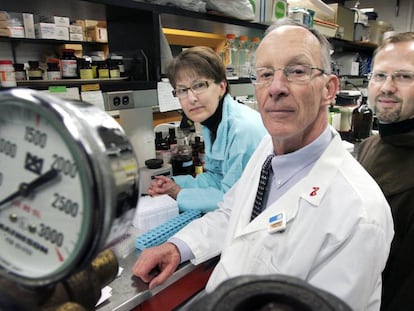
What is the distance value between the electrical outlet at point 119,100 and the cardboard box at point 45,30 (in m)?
3.28

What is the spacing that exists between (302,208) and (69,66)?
1.24 metres

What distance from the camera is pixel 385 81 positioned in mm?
1556

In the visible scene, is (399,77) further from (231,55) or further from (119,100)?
(119,100)

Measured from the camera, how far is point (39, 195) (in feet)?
1.25

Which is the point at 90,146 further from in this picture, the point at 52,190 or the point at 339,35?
the point at 339,35

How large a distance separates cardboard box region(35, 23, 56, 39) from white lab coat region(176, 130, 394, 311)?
403 cm

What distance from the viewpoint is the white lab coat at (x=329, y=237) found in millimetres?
798

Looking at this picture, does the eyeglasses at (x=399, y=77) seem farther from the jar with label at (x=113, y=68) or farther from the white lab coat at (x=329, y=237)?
the jar with label at (x=113, y=68)

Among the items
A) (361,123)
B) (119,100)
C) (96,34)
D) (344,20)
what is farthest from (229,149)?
(96,34)

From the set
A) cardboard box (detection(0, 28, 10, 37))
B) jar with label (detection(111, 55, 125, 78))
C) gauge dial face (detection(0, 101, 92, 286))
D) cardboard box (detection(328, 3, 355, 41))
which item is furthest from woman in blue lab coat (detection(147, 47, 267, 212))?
cardboard box (detection(0, 28, 10, 37))

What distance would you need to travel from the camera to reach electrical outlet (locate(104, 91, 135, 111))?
138 centimetres

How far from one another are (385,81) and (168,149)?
134 cm

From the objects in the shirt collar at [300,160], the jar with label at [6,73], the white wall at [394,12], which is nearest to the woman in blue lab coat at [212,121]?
the shirt collar at [300,160]

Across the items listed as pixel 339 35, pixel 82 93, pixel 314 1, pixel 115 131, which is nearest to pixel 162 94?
pixel 82 93
